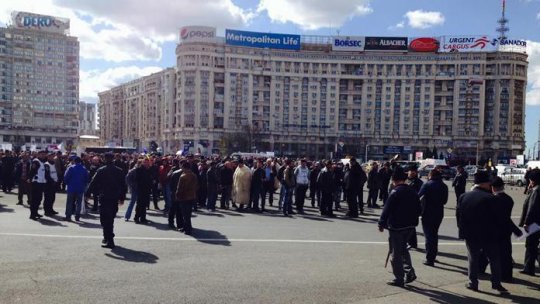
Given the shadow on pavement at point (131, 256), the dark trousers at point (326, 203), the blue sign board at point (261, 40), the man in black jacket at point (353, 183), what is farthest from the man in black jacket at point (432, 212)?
the blue sign board at point (261, 40)

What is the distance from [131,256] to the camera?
830 cm

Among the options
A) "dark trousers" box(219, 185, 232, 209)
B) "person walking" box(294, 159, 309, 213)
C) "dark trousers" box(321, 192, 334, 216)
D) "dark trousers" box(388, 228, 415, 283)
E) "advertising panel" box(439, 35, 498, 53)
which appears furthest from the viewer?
"advertising panel" box(439, 35, 498, 53)

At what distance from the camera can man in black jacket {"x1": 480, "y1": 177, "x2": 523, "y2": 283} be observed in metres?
6.55

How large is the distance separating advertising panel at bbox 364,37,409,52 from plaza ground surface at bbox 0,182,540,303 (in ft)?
337

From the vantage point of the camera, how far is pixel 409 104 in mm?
110188

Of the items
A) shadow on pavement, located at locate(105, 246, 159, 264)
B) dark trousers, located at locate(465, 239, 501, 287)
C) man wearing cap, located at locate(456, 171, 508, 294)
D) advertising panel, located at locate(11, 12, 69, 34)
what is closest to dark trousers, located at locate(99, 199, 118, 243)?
shadow on pavement, located at locate(105, 246, 159, 264)

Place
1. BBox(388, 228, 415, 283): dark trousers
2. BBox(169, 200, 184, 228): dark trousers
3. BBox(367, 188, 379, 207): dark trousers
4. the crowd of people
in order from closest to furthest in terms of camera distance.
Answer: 1. the crowd of people
2. BBox(388, 228, 415, 283): dark trousers
3. BBox(169, 200, 184, 228): dark trousers
4. BBox(367, 188, 379, 207): dark trousers

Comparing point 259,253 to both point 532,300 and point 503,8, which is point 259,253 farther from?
point 503,8

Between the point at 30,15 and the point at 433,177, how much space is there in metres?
139

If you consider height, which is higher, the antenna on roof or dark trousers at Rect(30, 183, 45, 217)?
the antenna on roof

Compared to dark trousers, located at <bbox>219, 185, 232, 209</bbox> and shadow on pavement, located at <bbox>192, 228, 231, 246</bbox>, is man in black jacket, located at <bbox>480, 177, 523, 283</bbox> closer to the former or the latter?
shadow on pavement, located at <bbox>192, 228, 231, 246</bbox>

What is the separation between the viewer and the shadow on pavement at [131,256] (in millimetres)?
Answer: 8023

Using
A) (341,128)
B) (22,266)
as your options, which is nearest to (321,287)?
(22,266)

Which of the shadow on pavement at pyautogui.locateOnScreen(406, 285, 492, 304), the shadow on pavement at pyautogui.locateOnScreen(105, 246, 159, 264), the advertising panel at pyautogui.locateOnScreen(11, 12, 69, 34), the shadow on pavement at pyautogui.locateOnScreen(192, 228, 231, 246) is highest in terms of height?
the advertising panel at pyautogui.locateOnScreen(11, 12, 69, 34)
